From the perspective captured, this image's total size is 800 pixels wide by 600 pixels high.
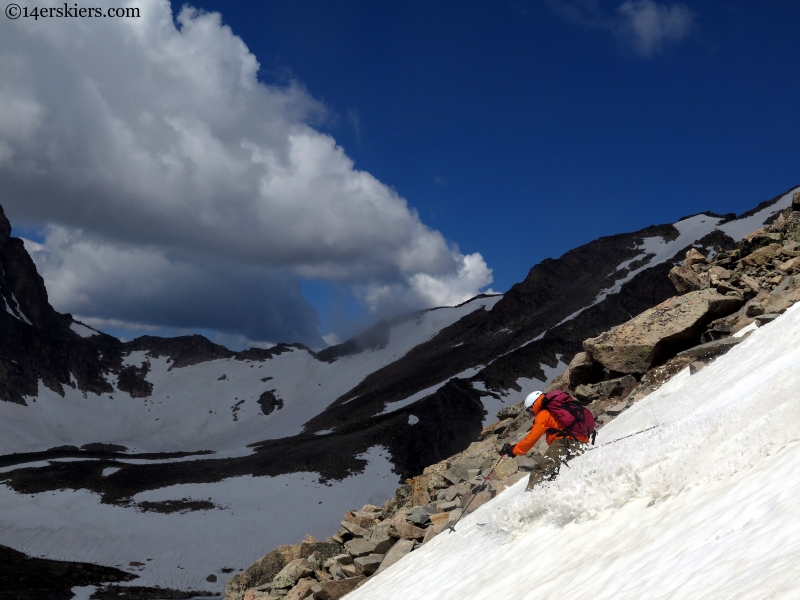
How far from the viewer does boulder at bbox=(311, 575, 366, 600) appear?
11.5 meters

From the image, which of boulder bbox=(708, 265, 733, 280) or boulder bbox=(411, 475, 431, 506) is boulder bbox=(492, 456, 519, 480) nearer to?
boulder bbox=(411, 475, 431, 506)

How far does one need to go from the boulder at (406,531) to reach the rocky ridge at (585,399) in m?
0.02

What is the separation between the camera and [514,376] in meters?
80.3

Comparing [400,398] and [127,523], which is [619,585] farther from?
[400,398]

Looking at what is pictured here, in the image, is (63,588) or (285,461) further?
(285,461)

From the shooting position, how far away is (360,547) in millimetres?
12727

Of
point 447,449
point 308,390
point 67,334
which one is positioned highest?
point 67,334

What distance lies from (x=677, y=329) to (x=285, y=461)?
59.1 meters

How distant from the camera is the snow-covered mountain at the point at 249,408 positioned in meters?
55.0

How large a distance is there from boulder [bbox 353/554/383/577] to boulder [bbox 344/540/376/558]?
0.43 meters

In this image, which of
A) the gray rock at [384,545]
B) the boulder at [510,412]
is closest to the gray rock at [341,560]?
the gray rock at [384,545]

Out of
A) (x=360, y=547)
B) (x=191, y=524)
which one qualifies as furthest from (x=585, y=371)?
(x=191, y=524)

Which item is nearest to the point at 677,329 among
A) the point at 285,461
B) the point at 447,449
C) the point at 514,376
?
the point at 447,449

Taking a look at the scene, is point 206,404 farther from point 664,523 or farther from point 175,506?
point 664,523
